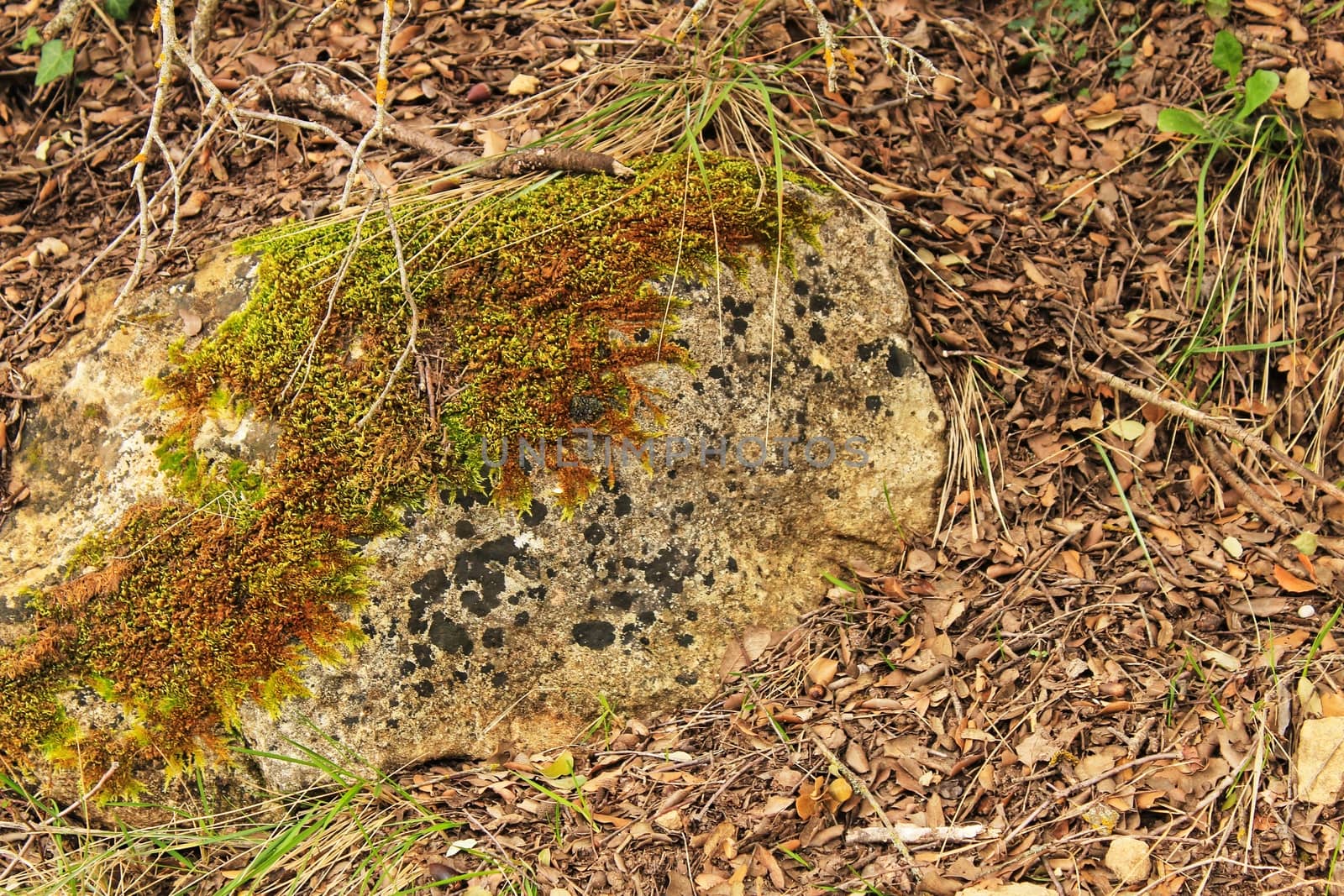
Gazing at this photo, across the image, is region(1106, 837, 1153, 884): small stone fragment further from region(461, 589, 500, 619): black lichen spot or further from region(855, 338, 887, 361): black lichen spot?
region(461, 589, 500, 619): black lichen spot

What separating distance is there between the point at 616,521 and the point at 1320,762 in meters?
1.92

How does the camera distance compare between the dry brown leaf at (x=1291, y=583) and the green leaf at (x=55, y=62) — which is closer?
the dry brown leaf at (x=1291, y=583)

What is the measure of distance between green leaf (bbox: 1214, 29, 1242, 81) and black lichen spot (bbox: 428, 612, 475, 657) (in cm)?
324

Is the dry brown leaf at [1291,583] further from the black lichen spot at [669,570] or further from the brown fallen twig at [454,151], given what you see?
the brown fallen twig at [454,151]

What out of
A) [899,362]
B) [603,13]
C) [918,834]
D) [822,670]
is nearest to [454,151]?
[603,13]

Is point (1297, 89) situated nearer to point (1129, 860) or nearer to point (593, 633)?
point (1129, 860)

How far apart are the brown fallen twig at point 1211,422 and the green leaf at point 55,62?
13.1 ft

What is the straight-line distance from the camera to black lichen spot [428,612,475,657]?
2670 mm

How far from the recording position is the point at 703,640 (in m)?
2.79

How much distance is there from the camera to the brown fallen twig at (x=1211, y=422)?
2824 mm

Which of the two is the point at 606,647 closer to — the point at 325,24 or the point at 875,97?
the point at 875,97

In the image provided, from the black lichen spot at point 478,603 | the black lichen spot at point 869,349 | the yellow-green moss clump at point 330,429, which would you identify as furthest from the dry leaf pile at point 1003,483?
the yellow-green moss clump at point 330,429

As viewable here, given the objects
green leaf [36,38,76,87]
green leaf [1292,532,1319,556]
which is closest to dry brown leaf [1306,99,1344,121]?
green leaf [1292,532,1319,556]

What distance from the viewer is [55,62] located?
147 inches
